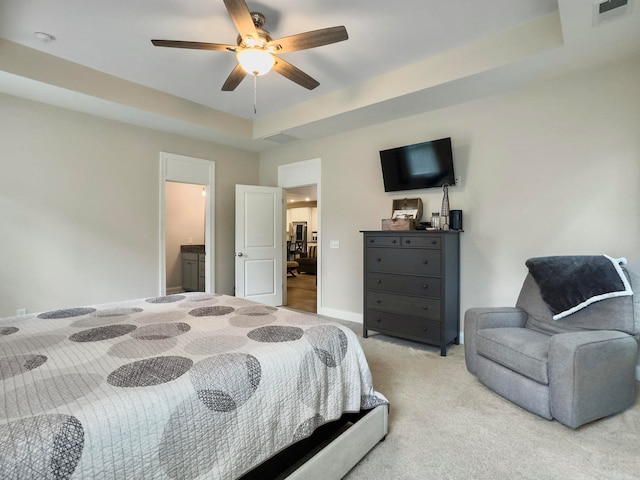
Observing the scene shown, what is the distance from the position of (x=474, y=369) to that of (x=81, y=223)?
14.3 feet

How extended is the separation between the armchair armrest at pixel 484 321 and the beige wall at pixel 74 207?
12.7 feet

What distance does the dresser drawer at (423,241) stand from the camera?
317cm

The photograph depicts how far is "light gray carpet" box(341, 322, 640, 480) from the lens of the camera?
5.30 ft

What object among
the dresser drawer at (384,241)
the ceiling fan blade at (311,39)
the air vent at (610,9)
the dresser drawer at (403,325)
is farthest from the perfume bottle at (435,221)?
the ceiling fan blade at (311,39)

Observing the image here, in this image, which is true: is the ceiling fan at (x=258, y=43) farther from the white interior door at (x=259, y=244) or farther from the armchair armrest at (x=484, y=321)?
the white interior door at (x=259, y=244)

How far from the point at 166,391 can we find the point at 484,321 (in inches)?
93.7

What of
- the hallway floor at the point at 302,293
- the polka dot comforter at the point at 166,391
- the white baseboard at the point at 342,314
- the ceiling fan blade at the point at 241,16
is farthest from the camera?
the hallway floor at the point at 302,293

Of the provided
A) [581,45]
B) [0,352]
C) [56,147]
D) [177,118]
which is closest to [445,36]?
[581,45]

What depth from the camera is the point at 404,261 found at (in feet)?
11.1

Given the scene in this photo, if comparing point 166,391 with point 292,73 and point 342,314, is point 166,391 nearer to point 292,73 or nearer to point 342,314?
point 292,73

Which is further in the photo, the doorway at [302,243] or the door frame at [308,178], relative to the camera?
the doorway at [302,243]

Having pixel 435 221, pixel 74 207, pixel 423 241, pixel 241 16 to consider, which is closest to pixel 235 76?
pixel 241 16

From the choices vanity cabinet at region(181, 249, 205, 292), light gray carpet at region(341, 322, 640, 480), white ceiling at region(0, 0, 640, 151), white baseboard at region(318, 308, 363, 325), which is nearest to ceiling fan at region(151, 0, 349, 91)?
white ceiling at region(0, 0, 640, 151)

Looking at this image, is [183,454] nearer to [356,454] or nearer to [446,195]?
[356,454]
